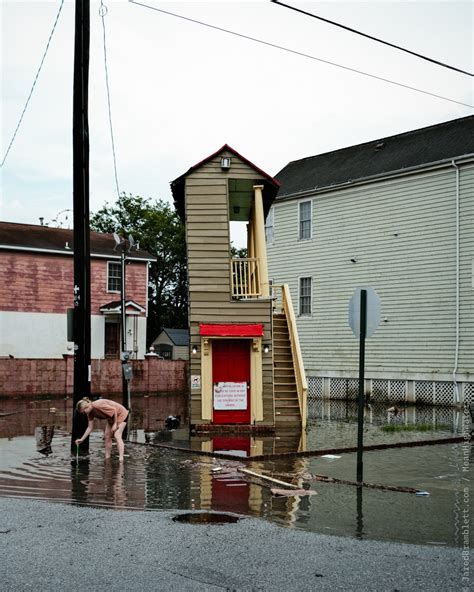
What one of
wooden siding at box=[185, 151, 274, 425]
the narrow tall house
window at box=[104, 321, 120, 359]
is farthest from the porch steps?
window at box=[104, 321, 120, 359]

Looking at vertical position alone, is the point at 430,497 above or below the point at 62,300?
below

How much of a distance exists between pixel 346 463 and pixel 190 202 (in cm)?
853

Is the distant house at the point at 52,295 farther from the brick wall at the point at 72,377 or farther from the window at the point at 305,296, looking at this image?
the window at the point at 305,296

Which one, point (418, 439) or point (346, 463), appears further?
point (418, 439)

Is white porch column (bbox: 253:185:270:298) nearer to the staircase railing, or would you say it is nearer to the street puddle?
the staircase railing

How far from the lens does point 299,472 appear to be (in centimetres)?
1277

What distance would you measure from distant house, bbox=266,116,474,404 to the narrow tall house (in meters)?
11.0

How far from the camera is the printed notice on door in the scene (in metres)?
19.5

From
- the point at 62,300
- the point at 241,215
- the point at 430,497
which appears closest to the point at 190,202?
the point at 241,215

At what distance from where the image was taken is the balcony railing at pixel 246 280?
66.0 feet

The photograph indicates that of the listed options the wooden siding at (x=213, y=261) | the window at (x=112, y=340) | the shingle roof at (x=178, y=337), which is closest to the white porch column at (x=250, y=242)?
the wooden siding at (x=213, y=261)

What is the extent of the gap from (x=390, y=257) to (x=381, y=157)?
4736 millimetres

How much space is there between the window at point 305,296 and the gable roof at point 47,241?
36.3 feet

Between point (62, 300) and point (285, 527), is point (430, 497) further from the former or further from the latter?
point (62, 300)
